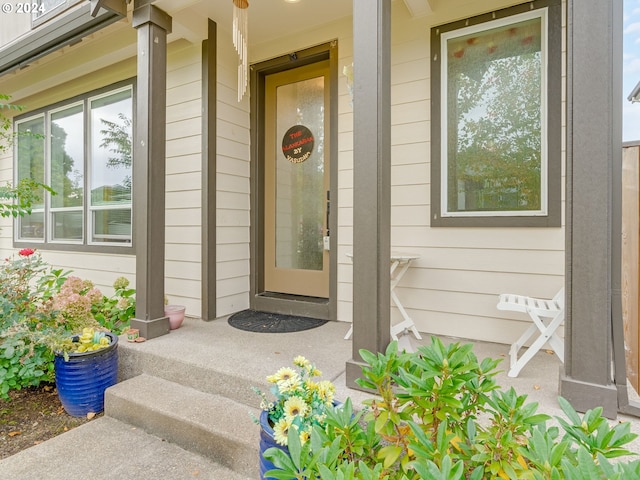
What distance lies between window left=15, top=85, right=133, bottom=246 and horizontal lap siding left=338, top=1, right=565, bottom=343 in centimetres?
260

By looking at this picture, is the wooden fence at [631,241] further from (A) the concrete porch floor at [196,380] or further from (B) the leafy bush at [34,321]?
(B) the leafy bush at [34,321]

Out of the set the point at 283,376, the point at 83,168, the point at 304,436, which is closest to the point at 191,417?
the point at 283,376

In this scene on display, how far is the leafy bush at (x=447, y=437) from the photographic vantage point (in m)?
0.92

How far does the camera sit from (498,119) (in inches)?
101

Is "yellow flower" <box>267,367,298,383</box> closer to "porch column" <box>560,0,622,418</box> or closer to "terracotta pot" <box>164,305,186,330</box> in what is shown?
"porch column" <box>560,0,622,418</box>

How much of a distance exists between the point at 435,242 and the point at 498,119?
962 mm

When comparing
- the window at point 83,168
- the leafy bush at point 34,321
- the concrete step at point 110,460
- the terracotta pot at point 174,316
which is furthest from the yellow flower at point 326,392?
the window at point 83,168

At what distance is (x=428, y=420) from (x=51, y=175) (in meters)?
5.41

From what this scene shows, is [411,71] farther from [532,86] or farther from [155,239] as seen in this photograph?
[155,239]

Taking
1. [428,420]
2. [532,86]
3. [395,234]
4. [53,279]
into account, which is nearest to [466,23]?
[532,86]

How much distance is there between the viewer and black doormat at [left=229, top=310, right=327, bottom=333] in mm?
2980

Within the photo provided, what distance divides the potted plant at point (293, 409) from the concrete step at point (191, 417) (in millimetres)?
338

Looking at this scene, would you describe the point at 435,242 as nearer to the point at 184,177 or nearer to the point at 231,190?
the point at 231,190

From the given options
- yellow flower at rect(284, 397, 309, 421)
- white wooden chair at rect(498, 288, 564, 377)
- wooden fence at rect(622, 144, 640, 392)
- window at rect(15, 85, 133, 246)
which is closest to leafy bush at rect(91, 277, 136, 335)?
window at rect(15, 85, 133, 246)
